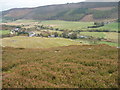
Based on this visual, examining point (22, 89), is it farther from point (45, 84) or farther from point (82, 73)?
point (82, 73)

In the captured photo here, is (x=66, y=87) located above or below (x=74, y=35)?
above

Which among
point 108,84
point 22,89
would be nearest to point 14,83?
point 22,89

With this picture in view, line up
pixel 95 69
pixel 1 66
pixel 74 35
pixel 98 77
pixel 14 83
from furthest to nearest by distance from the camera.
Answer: pixel 74 35, pixel 1 66, pixel 95 69, pixel 98 77, pixel 14 83

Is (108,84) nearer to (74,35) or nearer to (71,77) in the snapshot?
(71,77)

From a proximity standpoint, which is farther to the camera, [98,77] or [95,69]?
[95,69]

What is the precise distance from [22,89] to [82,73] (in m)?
4.49

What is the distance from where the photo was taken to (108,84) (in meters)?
8.80

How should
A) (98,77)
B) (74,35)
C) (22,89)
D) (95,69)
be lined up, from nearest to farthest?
1. (22,89)
2. (98,77)
3. (95,69)
4. (74,35)

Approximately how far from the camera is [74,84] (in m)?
8.91

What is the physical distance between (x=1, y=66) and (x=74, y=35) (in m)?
140

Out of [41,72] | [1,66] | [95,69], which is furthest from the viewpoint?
[1,66]

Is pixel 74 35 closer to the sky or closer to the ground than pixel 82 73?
closer to the ground

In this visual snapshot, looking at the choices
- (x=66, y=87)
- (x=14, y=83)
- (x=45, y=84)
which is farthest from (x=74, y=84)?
(x=14, y=83)

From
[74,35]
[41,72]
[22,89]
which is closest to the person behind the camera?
[22,89]
